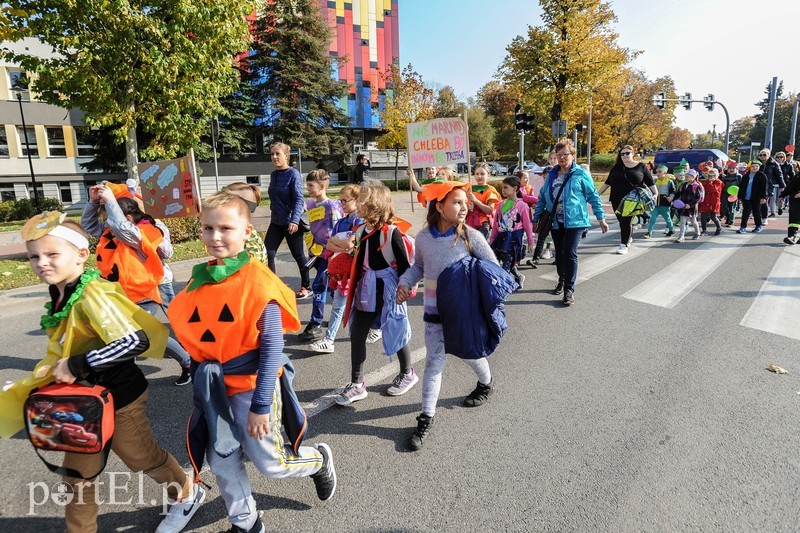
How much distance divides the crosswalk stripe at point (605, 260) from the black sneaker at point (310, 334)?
4189mm

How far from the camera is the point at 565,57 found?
918 inches

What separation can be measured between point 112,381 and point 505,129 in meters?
55.3

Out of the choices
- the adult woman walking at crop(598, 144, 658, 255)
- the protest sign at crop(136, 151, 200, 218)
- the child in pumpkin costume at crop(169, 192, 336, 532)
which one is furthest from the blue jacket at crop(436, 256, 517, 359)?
the adult woman walking at crop(598, 144, 658, 255)

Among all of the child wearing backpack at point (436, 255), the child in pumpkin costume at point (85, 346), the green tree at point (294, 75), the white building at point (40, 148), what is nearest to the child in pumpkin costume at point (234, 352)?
the child in pumpkin costume at point (85, 346)

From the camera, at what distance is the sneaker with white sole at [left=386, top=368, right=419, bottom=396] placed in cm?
369

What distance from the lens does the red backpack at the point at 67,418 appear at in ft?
6.00

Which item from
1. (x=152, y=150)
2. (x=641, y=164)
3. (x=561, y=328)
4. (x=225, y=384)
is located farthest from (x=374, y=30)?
(x=225, y=384)

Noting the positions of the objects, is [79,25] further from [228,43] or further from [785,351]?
[785,351]

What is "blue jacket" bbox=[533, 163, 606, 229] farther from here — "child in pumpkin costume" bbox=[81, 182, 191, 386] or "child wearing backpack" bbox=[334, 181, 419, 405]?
"child in pumpkin costume" bbox=[81, 182, 191, 386]

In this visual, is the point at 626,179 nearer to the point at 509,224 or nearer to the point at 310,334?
the point at 509,224

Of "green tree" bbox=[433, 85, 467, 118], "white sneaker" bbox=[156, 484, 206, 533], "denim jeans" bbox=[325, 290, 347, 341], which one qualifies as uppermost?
"green tree" bbox=[433, 85, 467, 118]

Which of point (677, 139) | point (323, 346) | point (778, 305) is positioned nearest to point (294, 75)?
point (323, 346)

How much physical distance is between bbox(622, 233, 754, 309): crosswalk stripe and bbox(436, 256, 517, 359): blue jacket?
409 cm

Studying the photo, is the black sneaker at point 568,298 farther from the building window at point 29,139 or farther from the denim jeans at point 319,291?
the building window at point 29,139
